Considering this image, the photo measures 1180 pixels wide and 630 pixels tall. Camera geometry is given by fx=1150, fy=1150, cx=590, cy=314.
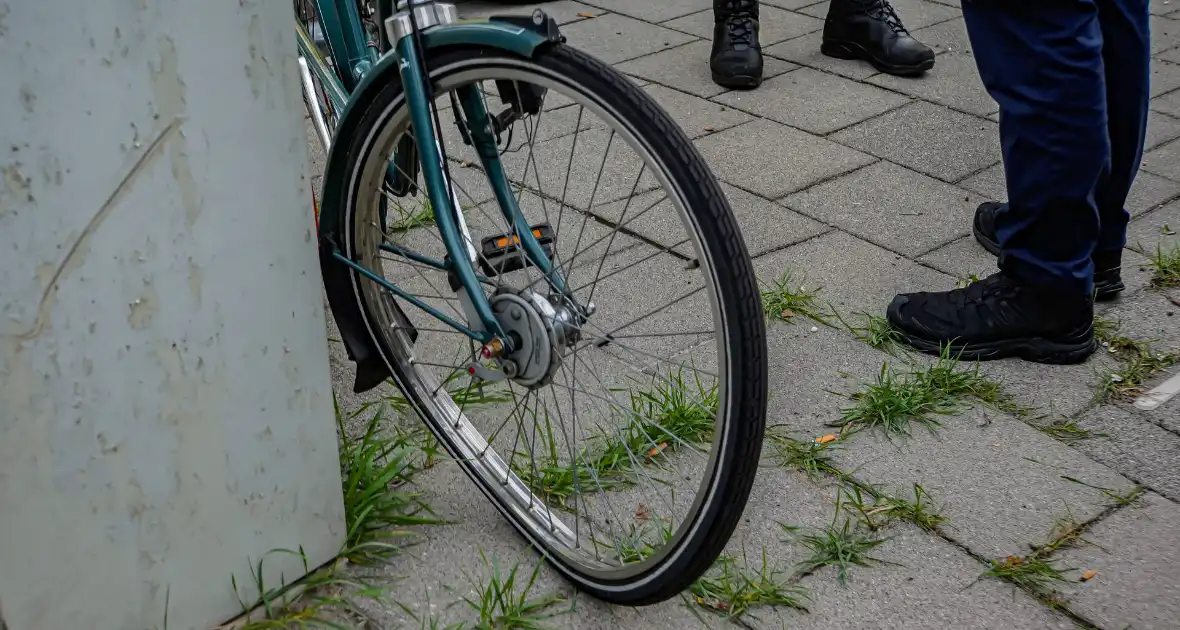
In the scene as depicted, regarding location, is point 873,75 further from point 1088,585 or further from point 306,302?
point 306,302

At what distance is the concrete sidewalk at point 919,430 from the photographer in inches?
75.4

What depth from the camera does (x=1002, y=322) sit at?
2631 mm

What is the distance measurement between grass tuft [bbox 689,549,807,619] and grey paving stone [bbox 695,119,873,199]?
169 centimetres

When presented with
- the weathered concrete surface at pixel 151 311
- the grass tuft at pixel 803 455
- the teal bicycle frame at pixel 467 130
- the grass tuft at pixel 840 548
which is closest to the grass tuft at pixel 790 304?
the grass tuft at pixel 803 455

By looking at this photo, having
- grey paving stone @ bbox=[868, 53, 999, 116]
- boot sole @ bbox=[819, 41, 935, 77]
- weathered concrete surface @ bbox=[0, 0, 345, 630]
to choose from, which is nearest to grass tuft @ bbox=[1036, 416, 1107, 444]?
weathered concrete surface @ bbox=[0, 0, 345, 630]

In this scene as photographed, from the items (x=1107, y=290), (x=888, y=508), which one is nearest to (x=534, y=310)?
(x=888, y=508)

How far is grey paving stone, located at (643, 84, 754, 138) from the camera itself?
154 inches

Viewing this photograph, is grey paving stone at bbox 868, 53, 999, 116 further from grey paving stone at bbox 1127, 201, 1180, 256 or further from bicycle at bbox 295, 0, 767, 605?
bicycle at bbox 295, 0, 767, 605

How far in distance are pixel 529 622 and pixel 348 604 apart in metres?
0.30

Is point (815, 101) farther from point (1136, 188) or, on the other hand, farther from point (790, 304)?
point (790, 304)

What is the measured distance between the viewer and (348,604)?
1.87 meters

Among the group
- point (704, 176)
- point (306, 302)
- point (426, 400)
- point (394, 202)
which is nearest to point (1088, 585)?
point (704, 176)

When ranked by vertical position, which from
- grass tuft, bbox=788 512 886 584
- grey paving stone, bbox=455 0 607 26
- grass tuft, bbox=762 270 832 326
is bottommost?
grass tuft, bbox=788 512 886 584

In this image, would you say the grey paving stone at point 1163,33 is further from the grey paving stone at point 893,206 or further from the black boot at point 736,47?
the grey paving stone at point 893,206
